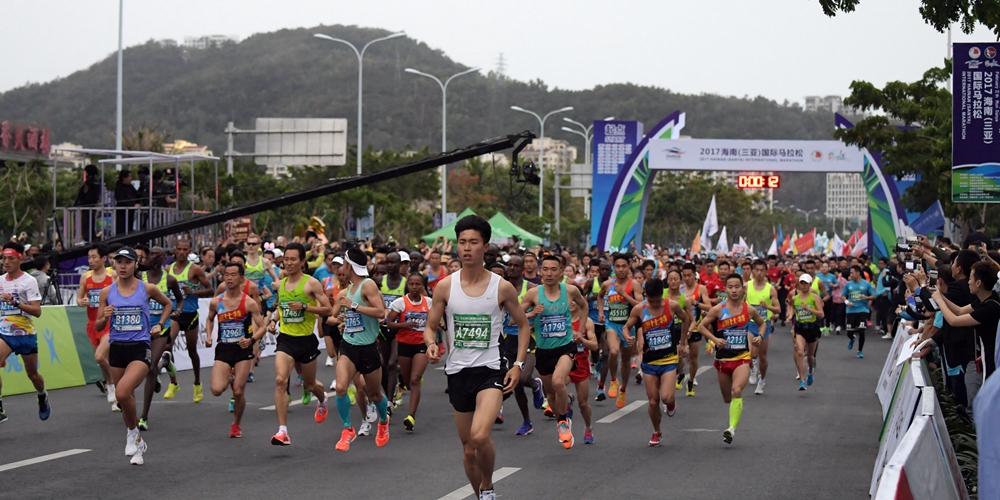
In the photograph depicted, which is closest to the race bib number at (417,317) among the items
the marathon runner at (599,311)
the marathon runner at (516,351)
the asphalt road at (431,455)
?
the marathon runner at (516,351)

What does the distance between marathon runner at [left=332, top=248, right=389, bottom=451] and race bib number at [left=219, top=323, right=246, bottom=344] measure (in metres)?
1.08

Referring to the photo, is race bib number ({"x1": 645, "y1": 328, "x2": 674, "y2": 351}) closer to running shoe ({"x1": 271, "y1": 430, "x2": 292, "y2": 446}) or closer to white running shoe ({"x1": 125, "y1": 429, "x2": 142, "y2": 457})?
running shoe ({"x1": 271, "y1": 430, "x2": 292, "y2": 446})

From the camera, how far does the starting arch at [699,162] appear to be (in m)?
42.9

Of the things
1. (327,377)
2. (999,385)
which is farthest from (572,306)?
(999,385)

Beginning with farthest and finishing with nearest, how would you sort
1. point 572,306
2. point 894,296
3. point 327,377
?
1. point 894,296
2. point 327,377
3. point 572,306

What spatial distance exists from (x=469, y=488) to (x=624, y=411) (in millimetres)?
5488

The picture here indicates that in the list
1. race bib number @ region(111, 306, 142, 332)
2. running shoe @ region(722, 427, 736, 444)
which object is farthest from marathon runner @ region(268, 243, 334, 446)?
running shoe @ region(722, 427, 736, 444)

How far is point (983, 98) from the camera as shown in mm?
14602

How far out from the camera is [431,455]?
10633 mm

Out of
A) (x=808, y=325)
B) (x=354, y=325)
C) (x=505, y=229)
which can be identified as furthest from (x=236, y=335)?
(x=505, y=229)

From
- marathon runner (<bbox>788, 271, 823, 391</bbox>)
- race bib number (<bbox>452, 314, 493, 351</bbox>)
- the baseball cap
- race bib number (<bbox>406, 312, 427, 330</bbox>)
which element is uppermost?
the baseball cap

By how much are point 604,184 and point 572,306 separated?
33.1 meters

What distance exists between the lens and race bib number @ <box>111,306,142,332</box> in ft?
34.2

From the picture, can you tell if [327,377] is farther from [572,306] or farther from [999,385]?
[999,385]
